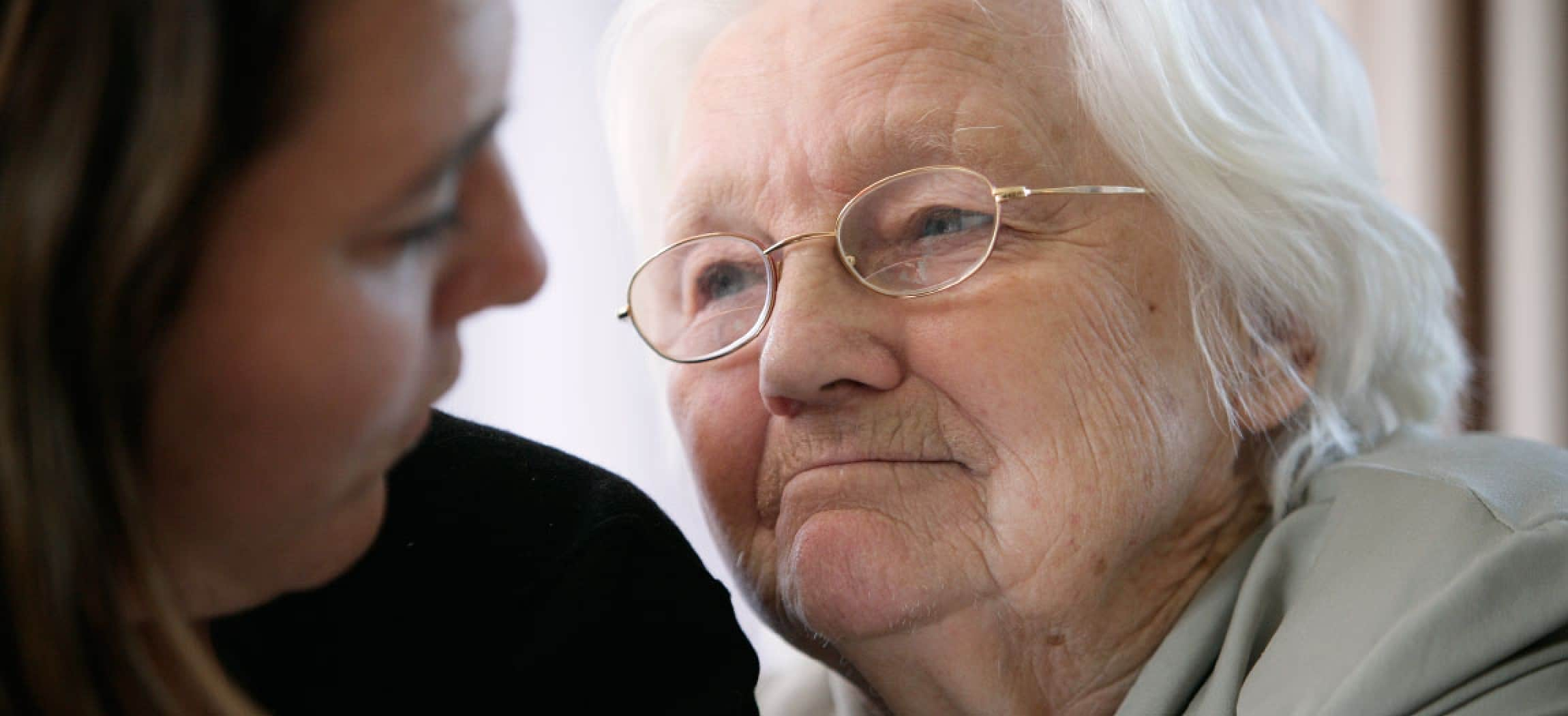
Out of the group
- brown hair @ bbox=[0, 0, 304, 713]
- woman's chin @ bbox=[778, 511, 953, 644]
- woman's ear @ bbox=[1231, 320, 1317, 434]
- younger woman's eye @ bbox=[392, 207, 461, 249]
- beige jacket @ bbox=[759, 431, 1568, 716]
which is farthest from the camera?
woman's ear @ bbox=[1231, 320, 1317, 434]

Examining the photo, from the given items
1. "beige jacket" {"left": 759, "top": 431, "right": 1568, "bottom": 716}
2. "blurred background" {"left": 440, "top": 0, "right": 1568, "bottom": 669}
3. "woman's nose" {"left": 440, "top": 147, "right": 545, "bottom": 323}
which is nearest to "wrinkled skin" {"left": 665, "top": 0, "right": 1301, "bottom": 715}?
"beige jacket" {"left": 759, "top": 431, "right": 1568, "bottom": 716}

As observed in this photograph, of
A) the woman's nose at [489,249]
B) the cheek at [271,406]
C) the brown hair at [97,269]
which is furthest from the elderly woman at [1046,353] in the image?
the brown hair at [97,269]

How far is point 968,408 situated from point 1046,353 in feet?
0.33

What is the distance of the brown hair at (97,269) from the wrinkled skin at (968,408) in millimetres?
738

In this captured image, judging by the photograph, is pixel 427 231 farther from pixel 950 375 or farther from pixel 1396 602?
pixel 1396 602

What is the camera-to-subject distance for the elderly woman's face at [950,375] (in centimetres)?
132

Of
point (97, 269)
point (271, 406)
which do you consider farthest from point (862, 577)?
point (97, 269)

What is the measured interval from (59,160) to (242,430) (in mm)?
179

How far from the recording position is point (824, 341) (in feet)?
4.47

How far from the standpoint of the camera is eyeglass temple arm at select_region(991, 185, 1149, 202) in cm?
138

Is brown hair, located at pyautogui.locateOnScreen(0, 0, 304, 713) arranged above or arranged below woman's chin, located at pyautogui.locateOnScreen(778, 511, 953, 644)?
above

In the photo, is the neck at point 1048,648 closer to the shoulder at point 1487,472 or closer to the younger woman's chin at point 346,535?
the shoulder at point 1487,472

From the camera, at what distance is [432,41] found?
2.50ft

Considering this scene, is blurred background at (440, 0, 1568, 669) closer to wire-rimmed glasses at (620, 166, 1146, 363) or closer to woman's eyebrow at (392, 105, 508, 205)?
wire-rimmed glasses at (620, 166, 1146, 363)
